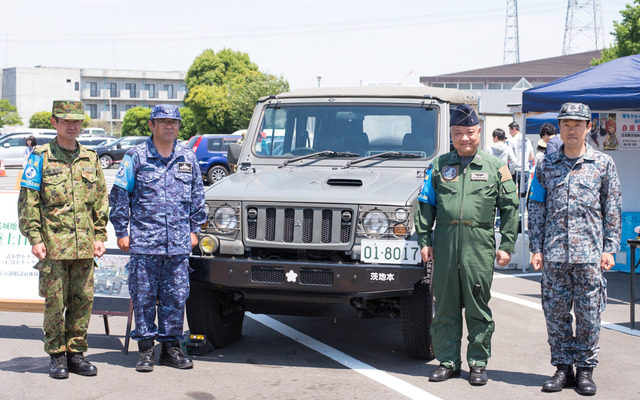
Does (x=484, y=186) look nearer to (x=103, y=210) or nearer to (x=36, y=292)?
(x=103, y=210)

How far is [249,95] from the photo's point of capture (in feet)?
173

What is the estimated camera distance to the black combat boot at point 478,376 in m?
5.46

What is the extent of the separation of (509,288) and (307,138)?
382 cm

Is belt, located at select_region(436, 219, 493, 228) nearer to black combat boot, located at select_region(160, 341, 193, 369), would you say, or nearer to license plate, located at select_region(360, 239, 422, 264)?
license plate, located at select_region(360, 239, 422, 264)

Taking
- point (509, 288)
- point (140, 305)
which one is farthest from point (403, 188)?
point (509, 288)

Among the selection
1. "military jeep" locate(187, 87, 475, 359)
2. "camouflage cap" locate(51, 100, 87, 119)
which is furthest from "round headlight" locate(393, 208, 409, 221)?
"camouflage cap" locate(51, 100, 87, 119)

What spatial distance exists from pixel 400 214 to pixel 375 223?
20cm

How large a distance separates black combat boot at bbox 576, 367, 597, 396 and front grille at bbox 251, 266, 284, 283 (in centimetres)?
220

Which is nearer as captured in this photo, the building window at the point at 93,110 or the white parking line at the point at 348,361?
the white parking line at the point at 348,361

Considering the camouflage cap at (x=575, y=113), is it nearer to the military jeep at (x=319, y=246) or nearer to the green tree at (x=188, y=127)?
the military jeep at (x=319, y=246)

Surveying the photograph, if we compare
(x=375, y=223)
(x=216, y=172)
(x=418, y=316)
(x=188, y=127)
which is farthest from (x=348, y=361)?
(x=188, y=127)

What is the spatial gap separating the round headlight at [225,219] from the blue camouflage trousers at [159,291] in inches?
14.0

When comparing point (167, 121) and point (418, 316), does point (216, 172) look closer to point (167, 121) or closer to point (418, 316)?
point (167, 121)

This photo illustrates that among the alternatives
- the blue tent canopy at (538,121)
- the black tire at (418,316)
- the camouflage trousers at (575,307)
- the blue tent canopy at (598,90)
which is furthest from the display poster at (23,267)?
the blue tent canopy at (538,121)
